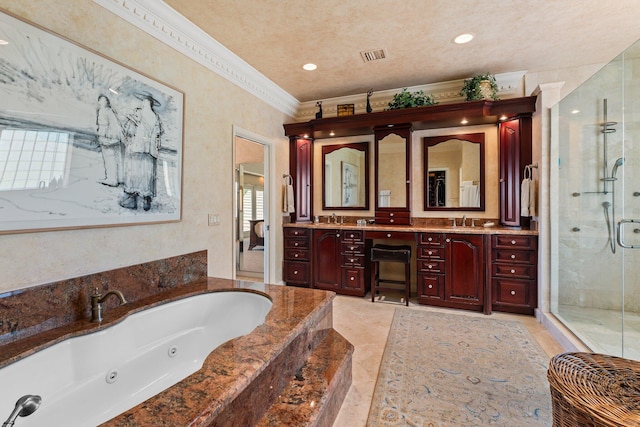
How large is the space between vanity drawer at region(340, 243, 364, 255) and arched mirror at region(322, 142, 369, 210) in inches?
28.1

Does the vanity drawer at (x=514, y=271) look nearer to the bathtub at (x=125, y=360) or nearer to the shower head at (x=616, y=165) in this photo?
the shower head at (x=616, y=165)

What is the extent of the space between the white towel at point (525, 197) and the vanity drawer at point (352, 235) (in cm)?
178

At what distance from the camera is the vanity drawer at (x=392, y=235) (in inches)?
140

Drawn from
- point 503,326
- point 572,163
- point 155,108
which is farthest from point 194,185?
point 572,163

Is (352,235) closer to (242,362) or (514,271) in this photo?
(514,271)

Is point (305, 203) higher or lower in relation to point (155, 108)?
lower

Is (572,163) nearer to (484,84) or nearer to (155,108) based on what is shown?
(484,84)

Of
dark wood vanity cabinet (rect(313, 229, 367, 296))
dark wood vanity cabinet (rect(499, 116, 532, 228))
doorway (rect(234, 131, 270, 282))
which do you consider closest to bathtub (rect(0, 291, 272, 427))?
dark wood vanity cabinet (rect(313, 229, 367, 296))

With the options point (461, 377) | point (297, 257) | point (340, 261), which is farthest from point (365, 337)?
point (297, 257)

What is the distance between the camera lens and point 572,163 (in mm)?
2850

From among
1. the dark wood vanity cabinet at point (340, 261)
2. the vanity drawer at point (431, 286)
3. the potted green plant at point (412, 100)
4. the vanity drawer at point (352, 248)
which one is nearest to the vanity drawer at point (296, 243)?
the dark wood vanity cabinet at point (340, 261)

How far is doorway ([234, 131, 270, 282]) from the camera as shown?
198 inches

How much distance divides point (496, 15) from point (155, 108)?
2.76 meters

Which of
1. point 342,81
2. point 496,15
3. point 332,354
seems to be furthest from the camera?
point 342,81
